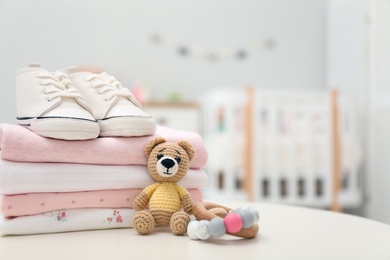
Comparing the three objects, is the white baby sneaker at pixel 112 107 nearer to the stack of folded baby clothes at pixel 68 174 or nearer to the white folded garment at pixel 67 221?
the stack of folded baby clothes at pixel 68 174

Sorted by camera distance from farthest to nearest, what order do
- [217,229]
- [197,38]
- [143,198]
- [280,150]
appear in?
[197,38]
[280,150]
[143,198]
[217,229]

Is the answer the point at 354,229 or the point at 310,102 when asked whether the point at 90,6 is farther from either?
the point at 354,229

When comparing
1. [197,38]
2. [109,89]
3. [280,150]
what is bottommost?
[280,150]

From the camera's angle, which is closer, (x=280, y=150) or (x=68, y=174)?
(x=68, y=174)

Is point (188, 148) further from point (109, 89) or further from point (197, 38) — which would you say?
point (197, 38)

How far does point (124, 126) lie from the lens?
0.77m

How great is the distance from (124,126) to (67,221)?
16cm

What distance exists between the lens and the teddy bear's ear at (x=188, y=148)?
78 cm

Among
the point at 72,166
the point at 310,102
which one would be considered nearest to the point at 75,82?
the point at 72,166

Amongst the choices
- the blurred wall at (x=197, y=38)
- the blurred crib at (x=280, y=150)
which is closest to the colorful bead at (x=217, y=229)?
the blurred crib at (x=280, y=150)

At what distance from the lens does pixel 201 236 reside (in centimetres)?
66

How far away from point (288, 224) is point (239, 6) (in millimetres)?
3360

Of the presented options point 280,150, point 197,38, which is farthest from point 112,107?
point 197,38

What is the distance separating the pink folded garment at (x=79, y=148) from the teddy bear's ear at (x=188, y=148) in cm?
4
